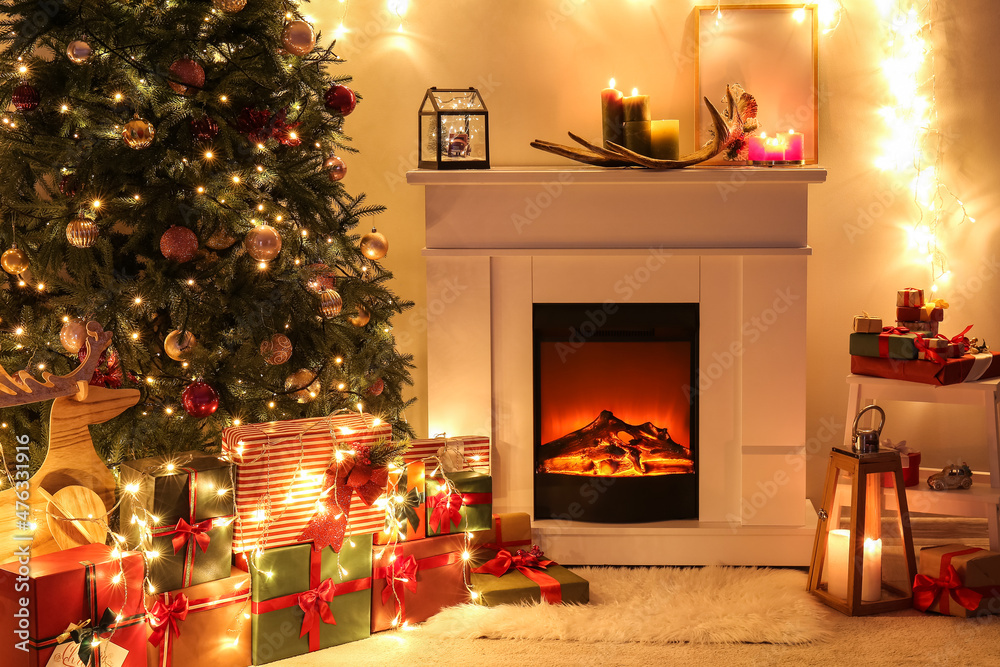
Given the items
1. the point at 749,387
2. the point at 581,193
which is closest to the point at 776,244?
the point at 749,387

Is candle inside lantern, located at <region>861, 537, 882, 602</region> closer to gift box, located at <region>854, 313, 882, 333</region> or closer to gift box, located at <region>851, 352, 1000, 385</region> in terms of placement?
gift box, located at <region>851, 352, 1000, 385</region>

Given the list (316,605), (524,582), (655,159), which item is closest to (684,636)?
(524,582)

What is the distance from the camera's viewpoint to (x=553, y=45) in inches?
113

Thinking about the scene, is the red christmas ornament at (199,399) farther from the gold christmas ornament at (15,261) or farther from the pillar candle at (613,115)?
the pillar candle at (613,115)

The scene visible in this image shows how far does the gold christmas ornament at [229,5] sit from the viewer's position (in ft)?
6.47

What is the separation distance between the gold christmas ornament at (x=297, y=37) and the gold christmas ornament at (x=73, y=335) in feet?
2.87

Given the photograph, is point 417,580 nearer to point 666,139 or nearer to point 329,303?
point 329,303

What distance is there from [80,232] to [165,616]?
0.91 meters

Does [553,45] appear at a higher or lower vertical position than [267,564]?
higher

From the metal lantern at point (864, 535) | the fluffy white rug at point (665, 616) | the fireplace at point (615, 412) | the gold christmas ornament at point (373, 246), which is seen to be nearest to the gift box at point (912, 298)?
the metal lantern at point (864, 535)

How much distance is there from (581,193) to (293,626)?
1.50 m

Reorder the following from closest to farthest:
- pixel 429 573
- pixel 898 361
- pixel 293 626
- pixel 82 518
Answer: pixel 82 518, pixel 293 626, pixel 429 573, pixel 898 361

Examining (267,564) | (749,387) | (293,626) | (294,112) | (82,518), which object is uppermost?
(294,112)

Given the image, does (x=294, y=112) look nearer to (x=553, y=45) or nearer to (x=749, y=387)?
(x=553, y=45)
